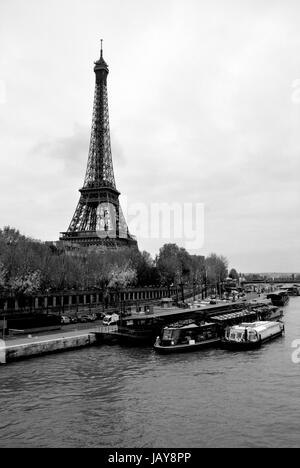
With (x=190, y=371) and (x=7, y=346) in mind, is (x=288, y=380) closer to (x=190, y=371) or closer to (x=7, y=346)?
(x=190, y=371)

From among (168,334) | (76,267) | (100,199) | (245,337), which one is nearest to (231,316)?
(245,337)

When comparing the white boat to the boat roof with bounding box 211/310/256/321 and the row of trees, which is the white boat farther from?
the row of trees

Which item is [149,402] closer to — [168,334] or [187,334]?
[168,334]

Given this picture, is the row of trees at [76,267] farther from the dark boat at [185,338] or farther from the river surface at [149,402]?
the dark boat at [185,338]

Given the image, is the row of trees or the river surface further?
the row of trees

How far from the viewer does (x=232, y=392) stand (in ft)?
91.4

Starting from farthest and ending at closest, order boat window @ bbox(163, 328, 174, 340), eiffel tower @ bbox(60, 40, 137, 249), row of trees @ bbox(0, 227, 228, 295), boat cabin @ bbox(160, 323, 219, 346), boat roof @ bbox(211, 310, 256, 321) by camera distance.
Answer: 1. eiffel tower @ bbox(60, 40, 137, 249)
2. row of trees @ bbox(0, 227, 228, 295)
3. boat roof @ bbox(211, 310, 256, 321)
4. boat window @ bbox(163, 328, 174, 340)
5. boat cabin @ bbox(160, 323, 219, 346)

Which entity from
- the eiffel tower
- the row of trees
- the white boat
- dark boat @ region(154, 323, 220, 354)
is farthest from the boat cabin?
the eiffel tower

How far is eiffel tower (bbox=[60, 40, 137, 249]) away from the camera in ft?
388

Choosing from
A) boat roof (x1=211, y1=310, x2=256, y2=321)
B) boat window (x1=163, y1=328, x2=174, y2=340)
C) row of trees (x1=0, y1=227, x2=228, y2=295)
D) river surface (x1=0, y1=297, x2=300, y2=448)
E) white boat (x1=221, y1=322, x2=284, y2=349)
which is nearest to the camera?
river surface (x1=0, y1=297, x2=300, y2=448)

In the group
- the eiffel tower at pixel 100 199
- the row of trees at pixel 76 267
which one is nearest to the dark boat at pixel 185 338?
the row of trees at pixel 76 267

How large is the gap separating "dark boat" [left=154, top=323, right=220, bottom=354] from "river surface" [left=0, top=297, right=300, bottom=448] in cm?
212

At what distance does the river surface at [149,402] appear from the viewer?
20562mm

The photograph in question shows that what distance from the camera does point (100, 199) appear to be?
123 meters
